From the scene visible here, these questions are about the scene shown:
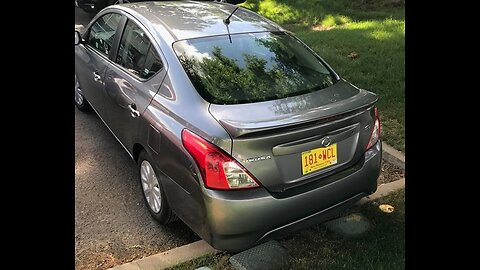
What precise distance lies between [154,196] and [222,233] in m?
0.91

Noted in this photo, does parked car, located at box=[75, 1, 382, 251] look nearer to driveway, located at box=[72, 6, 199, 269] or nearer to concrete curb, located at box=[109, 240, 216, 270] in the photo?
driveway, located at box=[72, 6, 199, 269]

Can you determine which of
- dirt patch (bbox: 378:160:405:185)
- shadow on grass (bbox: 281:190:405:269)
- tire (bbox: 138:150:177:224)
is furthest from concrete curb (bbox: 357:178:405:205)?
tire (bbox: 138:150:177:224)

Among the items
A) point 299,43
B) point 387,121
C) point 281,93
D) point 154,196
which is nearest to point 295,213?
point 281,93

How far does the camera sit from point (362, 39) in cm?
788

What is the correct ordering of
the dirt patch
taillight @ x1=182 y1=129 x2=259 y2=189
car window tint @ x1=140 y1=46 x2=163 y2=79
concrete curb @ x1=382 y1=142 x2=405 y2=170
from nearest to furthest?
taillight @ x1=182 y1=129 x2=259 y2=189, car window tint @ x1=140 y1=46 x2=163 y2=79, the dirt patch, concrete curb @ x1=382 y1=142 x2=405 y2=170

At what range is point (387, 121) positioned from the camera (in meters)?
5.20

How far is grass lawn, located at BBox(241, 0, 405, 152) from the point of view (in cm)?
563

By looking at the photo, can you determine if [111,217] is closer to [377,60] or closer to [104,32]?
[104,32]

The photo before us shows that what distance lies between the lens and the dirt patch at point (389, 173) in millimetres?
4227

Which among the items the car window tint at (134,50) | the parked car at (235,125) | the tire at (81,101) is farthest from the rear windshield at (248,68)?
the tire at (81,101)

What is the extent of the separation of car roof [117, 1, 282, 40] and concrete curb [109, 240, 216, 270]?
150 cm

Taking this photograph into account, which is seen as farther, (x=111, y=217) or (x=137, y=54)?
(x=137, y=54)

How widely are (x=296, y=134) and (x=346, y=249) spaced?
3.18ft

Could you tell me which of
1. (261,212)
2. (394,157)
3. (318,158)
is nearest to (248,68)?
(318,158)
